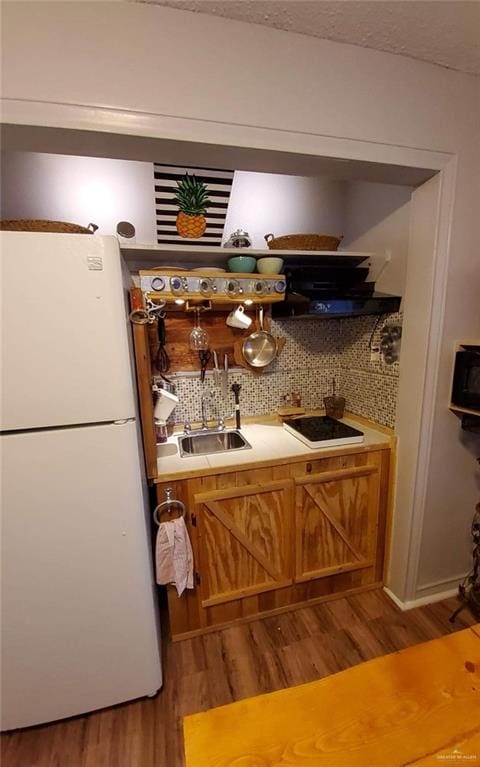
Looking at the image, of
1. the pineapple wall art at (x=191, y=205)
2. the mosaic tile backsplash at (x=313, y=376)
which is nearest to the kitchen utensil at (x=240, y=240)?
the pineapple wall art at (x=191, y=205)

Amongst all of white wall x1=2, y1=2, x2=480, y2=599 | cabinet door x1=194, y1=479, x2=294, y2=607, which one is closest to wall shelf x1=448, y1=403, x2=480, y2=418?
white wall x1=2, y1=2, x2=480, y2=599

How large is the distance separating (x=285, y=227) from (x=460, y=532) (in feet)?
6.81

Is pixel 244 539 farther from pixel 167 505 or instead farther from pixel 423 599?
pixel 423 599

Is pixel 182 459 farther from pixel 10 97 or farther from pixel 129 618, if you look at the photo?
pixel 10 97

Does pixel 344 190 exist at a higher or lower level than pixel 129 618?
higher

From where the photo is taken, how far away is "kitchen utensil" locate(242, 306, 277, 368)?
198cm

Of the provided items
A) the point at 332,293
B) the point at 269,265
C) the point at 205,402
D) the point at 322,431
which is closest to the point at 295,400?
the point at 322,431

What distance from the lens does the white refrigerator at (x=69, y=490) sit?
927 millimetres

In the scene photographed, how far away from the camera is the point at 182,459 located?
4.95 feet

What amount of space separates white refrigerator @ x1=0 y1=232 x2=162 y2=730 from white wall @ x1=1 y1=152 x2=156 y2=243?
0.92 metres

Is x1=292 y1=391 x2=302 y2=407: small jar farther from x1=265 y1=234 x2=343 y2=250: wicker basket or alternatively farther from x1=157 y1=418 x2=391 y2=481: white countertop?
x1=265 y1=234 x2=343 y2=250: wicker basket

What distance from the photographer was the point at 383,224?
1743mm

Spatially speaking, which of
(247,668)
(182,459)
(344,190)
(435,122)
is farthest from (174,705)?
(344,190)

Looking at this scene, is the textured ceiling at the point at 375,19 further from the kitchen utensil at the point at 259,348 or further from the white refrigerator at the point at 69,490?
the kitchen utensil at the point at 259,348
